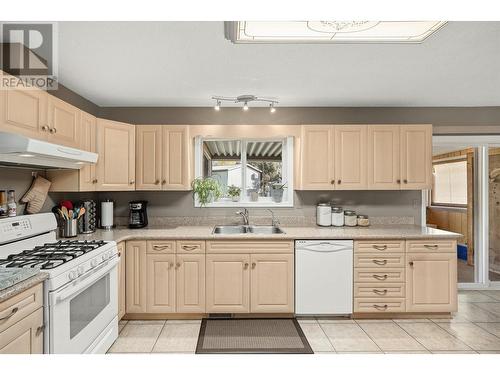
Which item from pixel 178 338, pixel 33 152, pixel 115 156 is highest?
pixel 115 156

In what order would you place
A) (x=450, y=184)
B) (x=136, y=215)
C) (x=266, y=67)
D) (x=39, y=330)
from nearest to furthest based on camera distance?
(x=39, y=330)
(x=266, y=67)
(x=136, y=215)
(x=450, y=184)

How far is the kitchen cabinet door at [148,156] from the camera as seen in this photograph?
3.50 m

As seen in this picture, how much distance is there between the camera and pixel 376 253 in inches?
122

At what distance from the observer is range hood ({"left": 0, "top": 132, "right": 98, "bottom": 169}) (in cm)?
182

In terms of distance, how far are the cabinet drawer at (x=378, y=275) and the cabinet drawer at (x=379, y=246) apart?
0.18m

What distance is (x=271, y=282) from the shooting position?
10.1 ft

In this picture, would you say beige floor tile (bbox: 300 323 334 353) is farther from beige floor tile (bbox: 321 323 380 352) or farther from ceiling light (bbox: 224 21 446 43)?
ceiling light (bbox: 224 21 446 43)

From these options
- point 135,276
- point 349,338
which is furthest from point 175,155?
point 349,338

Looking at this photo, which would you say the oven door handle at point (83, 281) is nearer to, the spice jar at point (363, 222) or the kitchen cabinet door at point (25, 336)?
the kitchen cabinet door at point (25, 336)

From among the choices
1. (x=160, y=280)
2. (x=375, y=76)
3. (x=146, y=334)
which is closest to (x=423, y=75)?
(x=375, y=76)

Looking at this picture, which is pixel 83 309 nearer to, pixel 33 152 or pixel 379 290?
pixel 33 152

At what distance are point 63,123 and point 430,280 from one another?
3.56 m

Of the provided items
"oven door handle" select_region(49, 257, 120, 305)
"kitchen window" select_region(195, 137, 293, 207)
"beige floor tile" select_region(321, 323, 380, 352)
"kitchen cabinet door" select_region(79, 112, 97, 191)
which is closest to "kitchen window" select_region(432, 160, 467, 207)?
"kitchen window" select_region(195, 137, 293, 207)
